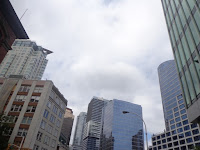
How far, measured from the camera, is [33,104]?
4609 centimetres

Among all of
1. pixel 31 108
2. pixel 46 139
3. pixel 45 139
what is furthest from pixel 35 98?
pixel 46 139

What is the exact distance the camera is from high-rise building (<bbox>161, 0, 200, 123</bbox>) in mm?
21953

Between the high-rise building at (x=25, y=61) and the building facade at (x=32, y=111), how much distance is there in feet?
280

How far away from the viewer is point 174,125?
359ft

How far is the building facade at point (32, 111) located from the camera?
4097 cm

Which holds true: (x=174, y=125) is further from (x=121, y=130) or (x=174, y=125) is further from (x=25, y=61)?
(x=25, y=61)

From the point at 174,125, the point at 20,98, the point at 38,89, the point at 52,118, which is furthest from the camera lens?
the point at 174,125

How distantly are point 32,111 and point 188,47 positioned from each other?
39.9 m

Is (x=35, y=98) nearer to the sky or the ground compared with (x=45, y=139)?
nearer to the sky

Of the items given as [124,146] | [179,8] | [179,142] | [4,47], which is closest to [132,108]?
[124,146]

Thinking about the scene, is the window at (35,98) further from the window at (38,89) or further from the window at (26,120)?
the window at (26,120)

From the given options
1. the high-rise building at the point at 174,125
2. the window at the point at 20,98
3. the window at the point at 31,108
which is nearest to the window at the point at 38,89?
the window at the point at 20,98

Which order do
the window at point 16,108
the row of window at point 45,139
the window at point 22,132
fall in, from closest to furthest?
1. the window at point 22,132
2. the row of window at point 45,139
3. the window at point 16,108

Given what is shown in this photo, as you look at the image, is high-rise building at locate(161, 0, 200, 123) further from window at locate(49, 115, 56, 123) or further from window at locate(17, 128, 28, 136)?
window at locate(49, 115, 56, 123)
